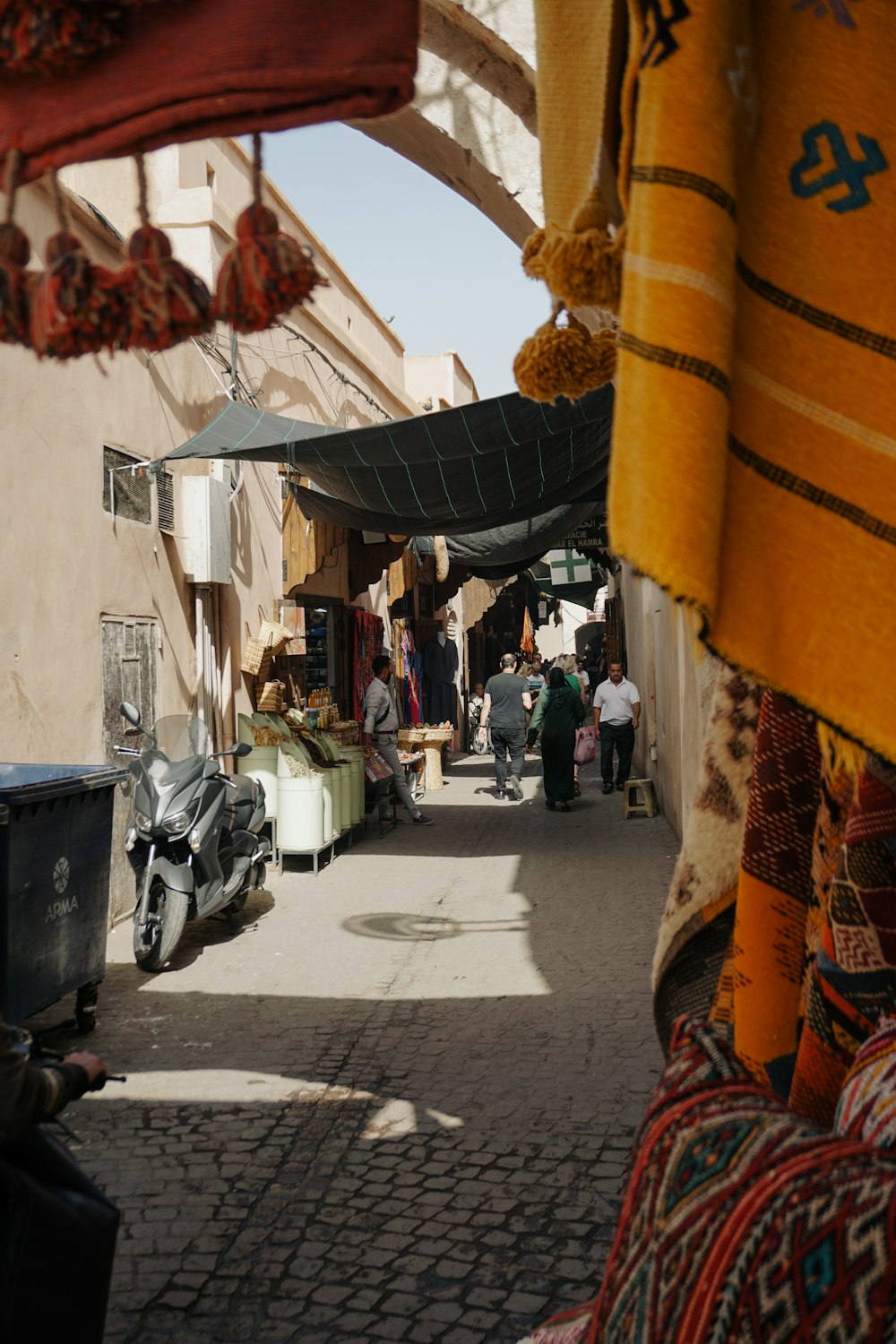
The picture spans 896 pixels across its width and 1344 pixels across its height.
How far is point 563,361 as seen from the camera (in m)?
1.43

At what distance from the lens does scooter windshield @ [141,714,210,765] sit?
7.48 meters

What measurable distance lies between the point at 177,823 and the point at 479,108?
4.34 meters

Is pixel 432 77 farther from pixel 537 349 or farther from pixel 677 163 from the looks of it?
pixel 677 163

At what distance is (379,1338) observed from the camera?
288cm

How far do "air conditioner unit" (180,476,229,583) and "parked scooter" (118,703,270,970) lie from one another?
174 cm

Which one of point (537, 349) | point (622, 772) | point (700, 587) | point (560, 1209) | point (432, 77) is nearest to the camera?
point (700, 587)

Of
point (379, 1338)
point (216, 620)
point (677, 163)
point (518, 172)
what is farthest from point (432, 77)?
point (216, 620)

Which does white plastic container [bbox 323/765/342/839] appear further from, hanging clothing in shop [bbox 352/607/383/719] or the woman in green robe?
hanging clothing in shop [bbox 352/607/383/719]

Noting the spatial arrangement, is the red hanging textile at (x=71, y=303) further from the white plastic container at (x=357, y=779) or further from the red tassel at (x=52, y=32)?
the white plastic container at (x=357, y=779)

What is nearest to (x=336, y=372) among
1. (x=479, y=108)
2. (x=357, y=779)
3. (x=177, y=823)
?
(x=357, y=779)

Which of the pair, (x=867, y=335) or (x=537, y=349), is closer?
(x=867, y=335)

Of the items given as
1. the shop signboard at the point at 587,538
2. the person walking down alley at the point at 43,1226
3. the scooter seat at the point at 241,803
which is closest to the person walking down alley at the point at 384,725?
the scooter seat at the point at 241,803

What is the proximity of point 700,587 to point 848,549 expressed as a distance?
0.45 feet

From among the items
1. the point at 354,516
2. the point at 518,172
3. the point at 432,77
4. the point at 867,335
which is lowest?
the point at 867,335
